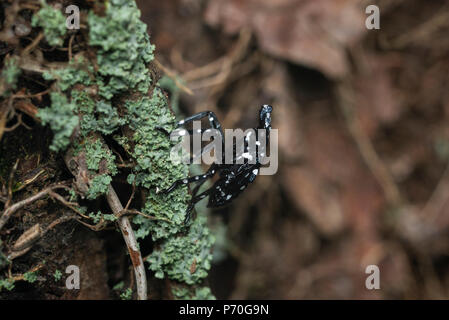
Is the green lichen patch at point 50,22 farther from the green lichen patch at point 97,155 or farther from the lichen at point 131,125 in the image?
the green lichen patch at point 97,155

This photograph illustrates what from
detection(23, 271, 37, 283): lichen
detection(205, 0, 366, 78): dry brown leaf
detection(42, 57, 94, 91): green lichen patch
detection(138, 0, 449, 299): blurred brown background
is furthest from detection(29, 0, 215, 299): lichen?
detection(205, 0, 366, 78): dry brown leaf

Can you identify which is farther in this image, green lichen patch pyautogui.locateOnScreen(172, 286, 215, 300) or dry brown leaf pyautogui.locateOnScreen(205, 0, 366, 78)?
dry brown leaf pyautogui.locateOnScreen(205, 0, 366, 78)

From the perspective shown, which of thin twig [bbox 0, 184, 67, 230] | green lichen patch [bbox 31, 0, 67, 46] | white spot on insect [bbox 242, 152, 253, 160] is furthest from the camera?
white spot on insect [bbox 242, 152, 253, 160]

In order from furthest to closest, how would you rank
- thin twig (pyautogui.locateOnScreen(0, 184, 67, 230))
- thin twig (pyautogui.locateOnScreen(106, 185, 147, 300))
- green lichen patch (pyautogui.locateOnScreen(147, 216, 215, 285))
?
green lichen patch (pyautogui.locateOnScreen(147, 216, 215, 285))
thin twig (pyautogui.locateOnScreen(106, 185, 147, 300))
thin twig (pyautogui.locateOnScreen(0, 184, 67, 230))

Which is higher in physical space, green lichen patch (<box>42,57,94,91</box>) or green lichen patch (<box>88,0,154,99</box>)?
green lichen patch (<box>88,0,154,99</box>)

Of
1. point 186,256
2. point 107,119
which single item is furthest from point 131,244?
point 107,119

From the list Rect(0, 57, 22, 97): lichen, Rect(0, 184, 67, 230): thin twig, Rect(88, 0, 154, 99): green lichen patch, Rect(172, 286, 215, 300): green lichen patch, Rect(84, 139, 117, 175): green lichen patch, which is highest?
Rect(88, 0, 154, 99): green lichen patch

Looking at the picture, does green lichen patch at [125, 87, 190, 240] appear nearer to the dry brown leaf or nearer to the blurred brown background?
the blurred brown background
